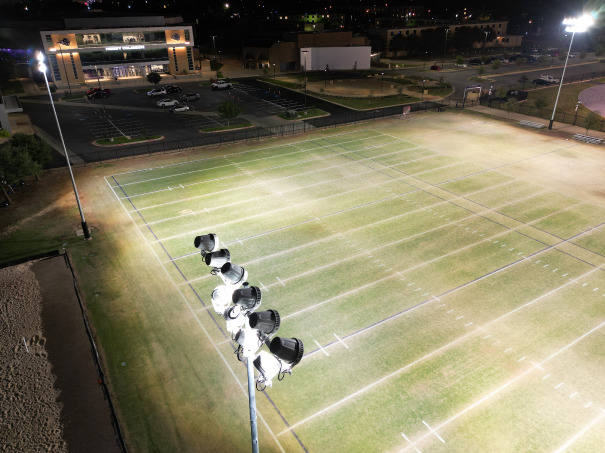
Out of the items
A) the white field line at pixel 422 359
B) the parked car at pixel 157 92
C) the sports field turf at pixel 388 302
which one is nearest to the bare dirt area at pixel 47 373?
the sports field turf at pixel 388 302

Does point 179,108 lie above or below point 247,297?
below

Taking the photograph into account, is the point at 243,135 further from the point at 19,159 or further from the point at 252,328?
the point at 252,328

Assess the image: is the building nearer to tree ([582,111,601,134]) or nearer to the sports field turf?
the sports field turf

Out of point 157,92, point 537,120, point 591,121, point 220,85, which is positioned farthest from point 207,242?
point 220,85

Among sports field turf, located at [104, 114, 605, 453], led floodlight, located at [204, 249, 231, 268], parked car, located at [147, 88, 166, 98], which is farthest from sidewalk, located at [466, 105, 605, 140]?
led floodlight, located at [204, 249, 231, 268]

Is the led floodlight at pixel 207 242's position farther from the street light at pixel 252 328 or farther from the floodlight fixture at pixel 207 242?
the street light at pixel 252 328
